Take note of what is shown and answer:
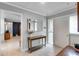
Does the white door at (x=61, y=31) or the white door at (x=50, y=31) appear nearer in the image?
the white door at (x=61, y=31)

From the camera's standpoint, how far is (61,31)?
407cm

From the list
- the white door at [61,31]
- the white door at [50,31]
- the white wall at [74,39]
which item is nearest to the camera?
the white wall at [74,39]

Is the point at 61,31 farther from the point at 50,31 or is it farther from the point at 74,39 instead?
the point at 50,31

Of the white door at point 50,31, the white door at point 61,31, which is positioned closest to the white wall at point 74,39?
the white door at point 61,31

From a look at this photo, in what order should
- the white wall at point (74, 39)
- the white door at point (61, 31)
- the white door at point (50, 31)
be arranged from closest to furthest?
1. the white wall at point (74, 39)
2. the white door at point (61, 31)
3. the white door at point (50, 31)

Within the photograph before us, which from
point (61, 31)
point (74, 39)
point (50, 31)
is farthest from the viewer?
point (50, 31)

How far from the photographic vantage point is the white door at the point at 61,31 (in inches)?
146

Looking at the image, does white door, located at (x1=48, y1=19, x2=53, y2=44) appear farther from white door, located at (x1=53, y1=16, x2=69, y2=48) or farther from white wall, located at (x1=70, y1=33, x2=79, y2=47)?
white wall, located at (x1=70, y1=33, x2=79, y2=47)

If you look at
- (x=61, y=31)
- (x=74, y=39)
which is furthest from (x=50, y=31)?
(x=74, y=39)

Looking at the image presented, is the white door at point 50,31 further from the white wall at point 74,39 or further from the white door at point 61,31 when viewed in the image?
the white wall at point 74,39

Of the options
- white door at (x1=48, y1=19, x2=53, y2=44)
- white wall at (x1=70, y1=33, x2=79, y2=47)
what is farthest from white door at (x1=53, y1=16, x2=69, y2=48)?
white door at (x1=48, y1=19, x2=53, y2=44)

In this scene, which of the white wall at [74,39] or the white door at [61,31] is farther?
the white door at [61,31]

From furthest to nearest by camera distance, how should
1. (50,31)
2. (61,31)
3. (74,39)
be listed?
(50,31) → (61,31) → (74,39)

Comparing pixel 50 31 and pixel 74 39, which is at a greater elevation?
pixel 50 31
